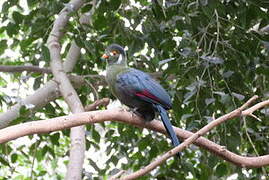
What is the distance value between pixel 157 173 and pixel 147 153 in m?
0.27

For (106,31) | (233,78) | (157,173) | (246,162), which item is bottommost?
(157,173)

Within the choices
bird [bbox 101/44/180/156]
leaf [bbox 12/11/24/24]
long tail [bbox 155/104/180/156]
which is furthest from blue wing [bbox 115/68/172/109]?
leaf [bbox 12/11/24/24]

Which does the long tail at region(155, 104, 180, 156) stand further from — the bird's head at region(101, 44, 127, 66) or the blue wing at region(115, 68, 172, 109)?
the bird's head at region(101, 44, 127, 66)

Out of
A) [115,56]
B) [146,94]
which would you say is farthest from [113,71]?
[146,94]

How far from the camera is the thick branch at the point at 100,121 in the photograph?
1.97 metres

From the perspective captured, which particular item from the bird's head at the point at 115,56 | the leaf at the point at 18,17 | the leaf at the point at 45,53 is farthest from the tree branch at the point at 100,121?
the leaf at the point at 18,17

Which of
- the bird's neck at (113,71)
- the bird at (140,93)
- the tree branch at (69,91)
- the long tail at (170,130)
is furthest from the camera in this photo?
the bird's neck at (113,71)

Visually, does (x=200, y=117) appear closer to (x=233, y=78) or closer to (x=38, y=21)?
(x=233, y=78)

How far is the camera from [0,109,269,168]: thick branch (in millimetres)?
1966

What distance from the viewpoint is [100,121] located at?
215 cm

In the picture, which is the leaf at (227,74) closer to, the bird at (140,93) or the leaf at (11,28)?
the bird at (140,93)

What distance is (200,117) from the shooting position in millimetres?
2926

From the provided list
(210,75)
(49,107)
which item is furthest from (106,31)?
(210,75)

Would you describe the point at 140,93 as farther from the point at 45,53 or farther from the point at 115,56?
the point at 45,53
